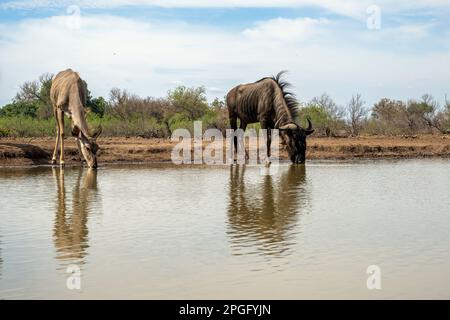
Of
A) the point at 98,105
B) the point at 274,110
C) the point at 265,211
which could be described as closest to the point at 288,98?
the point at 274,110

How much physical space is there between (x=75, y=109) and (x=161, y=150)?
473cm

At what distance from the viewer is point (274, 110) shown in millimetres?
20719

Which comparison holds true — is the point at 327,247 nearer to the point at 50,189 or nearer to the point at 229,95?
the point at 50,189

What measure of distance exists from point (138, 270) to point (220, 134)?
24780mm

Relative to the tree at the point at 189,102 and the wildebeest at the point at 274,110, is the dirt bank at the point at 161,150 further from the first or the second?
the tree at the point at 189,102

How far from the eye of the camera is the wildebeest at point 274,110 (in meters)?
20.0

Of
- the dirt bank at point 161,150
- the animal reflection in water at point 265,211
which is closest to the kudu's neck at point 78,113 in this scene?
the dirt bank at point 161,150

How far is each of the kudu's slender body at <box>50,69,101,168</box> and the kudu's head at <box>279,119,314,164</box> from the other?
544 cm

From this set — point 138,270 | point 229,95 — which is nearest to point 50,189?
point 138,270

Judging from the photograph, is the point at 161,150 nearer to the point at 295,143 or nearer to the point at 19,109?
the point at 295,143

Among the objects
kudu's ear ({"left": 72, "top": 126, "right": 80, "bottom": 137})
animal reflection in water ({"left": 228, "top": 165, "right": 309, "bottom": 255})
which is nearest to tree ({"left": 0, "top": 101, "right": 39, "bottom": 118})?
kudu's ear ({"left": 72, "top": 126, "right": 80, "bottom": 137})

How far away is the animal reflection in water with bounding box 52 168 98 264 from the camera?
7.19 m

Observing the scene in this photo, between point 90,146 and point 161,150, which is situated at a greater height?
point 90,146
